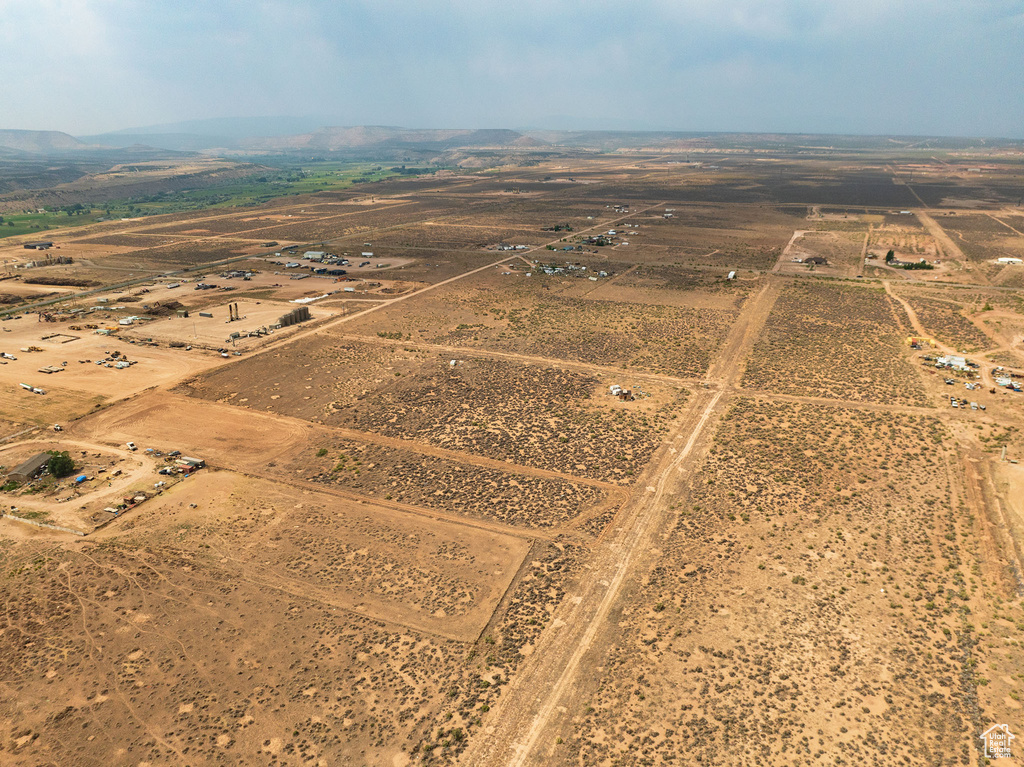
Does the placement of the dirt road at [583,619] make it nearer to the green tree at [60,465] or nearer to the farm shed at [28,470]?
the green tree at [60,465]

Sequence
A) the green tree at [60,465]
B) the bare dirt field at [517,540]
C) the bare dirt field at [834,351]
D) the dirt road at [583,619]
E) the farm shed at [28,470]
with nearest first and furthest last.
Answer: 1. the dirt road at [583,619]
2. the bare dirt field at [517,540]
3. the farm shed at [28,470]
4. the green tree at [60,465]
5. the bare dirt field at [834,351]

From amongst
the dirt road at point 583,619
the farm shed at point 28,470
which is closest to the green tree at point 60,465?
the farm shed at point 28,470

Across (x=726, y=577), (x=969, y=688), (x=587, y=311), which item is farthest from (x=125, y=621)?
(x=587, y=311)

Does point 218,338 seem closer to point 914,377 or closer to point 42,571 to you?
point 42,571

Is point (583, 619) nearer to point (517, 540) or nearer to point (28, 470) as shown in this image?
point (517, 540)

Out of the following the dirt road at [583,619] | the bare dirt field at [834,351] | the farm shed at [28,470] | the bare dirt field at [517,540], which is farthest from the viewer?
the bare dirt field at [834,351]

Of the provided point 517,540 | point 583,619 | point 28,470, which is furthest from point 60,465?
point 583,619
